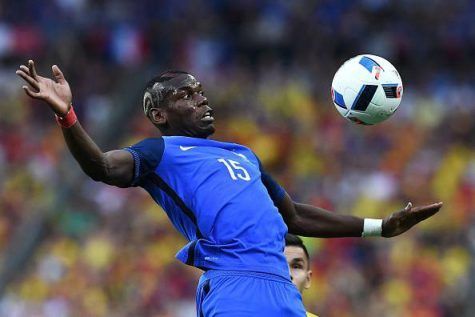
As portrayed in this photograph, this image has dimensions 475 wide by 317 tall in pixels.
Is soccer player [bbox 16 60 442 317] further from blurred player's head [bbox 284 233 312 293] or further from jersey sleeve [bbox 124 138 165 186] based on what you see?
blurred player's head [bbox 284 233 312 293]

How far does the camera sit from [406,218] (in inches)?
239

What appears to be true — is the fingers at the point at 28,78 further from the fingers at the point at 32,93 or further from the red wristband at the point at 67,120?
the red wristband at the point at 67,120

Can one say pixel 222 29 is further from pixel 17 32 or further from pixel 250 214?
pixel 250 214

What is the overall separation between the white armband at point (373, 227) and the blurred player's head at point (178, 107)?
1.03 m

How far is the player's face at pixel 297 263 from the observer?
666cm

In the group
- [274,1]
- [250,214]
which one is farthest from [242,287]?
[274,1]

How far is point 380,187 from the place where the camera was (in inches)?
500

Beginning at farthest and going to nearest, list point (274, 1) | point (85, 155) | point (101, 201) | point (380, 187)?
point (274, 1) → point (101, 201) → point (380, 187) → point (85, 155)

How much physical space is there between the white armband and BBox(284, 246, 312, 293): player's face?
23.0 inches

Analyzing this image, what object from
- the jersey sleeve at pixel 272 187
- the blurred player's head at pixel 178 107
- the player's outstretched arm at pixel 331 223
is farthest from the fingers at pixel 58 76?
the player's outstretched arm at pixel 331 223

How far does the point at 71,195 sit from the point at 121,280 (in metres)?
2.37

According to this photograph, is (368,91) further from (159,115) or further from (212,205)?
(212,205)

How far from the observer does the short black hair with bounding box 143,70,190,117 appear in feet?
19.1

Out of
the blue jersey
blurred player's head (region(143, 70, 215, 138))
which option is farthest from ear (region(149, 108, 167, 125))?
the blue jersey
